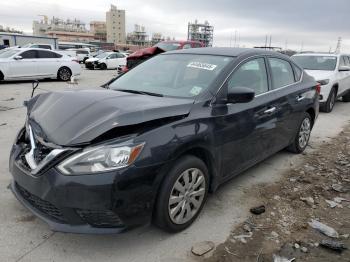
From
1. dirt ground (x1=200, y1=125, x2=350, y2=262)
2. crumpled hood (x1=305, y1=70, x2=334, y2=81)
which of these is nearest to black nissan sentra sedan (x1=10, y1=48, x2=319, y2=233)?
dirt ground (x1=200, y1=125, x2=350, y2=262)

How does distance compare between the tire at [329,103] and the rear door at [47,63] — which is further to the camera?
the rear door at [47,63]

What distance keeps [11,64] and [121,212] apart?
1343 cm

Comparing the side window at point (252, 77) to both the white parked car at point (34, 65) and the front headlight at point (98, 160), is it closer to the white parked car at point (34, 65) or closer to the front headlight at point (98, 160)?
the front headlight at point (98, 160)

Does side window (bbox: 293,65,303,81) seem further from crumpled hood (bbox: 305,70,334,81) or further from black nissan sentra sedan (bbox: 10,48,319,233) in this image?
crumpled hood (bbox: 305,70,334,81)

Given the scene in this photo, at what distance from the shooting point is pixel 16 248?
284 cm

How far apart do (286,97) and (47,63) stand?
12870 mm

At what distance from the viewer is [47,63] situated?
49.3 ft

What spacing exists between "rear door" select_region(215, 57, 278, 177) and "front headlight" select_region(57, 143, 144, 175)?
1.09 meters

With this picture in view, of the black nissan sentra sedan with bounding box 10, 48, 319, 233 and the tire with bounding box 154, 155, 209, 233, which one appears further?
the tire with bounding box 154, 155, 209, 233

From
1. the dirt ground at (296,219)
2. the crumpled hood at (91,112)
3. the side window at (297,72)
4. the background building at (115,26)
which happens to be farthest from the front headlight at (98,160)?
the background building at (115,26)

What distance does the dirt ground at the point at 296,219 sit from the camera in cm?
295

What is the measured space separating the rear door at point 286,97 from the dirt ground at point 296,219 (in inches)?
23.0

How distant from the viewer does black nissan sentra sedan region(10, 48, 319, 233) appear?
2.55 m

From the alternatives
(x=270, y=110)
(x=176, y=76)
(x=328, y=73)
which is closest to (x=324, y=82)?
(x=328, y=73)
